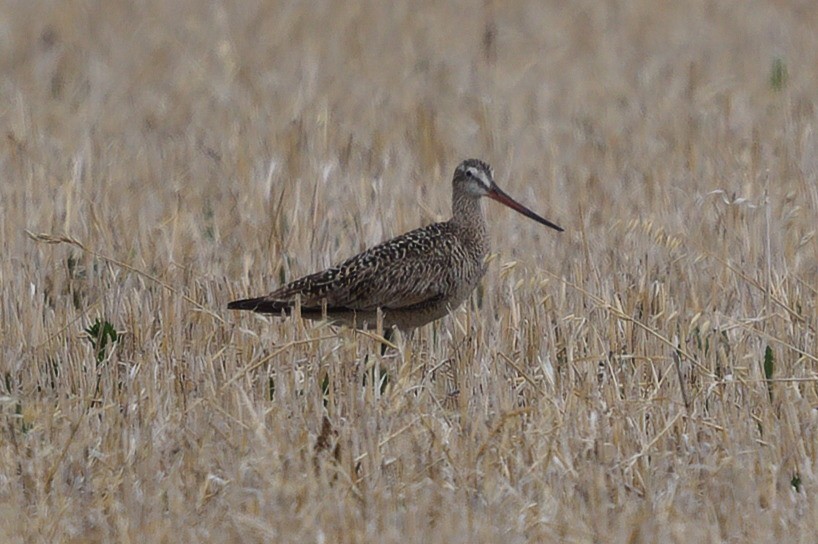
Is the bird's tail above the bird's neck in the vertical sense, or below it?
below

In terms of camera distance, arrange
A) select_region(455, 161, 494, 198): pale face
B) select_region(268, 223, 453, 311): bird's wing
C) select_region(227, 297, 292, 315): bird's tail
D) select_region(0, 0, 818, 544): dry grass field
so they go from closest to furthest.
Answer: select_region(0, 0, 818, 544): dry grass field < select_region(227, 297, 292, 315): bird's tail < select_region(268, 223, 453, 311): bird's wing < select_region(455, 161, 494, 198): pale face

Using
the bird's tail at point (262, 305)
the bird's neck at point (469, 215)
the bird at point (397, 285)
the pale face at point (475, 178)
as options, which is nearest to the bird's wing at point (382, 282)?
the bird at point (397, 285)

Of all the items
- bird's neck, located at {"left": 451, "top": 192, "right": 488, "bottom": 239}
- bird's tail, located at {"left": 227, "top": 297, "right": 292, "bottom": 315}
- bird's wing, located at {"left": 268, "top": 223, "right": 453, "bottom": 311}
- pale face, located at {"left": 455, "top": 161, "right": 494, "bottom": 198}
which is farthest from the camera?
pale face, located at {"left": 455, "top": 161, "right": 494, "bottom": 198}

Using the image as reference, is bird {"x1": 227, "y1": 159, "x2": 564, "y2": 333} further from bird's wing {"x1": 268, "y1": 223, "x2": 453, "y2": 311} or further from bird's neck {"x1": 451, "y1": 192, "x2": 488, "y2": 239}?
bird's neck {"x1": 451, "y1": 192, "x2": 488, "y2": 239}

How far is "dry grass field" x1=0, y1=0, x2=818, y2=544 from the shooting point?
4.95m

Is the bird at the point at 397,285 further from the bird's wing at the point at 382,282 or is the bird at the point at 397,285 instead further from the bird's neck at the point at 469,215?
the bird's neck at the point at 469,215

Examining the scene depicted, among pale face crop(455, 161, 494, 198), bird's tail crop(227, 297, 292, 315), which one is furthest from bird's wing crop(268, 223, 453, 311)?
pale face crop(455, 161, 494, 198)

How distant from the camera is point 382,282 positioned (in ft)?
23.2

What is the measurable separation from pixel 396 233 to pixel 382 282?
1576mm

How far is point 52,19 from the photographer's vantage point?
1331 cm

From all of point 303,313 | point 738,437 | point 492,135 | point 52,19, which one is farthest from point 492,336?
point 52,19

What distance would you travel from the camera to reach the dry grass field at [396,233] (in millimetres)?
4953

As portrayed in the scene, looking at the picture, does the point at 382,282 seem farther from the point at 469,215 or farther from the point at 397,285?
the point at 469,215

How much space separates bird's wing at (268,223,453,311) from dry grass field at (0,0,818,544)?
0.23 meters
